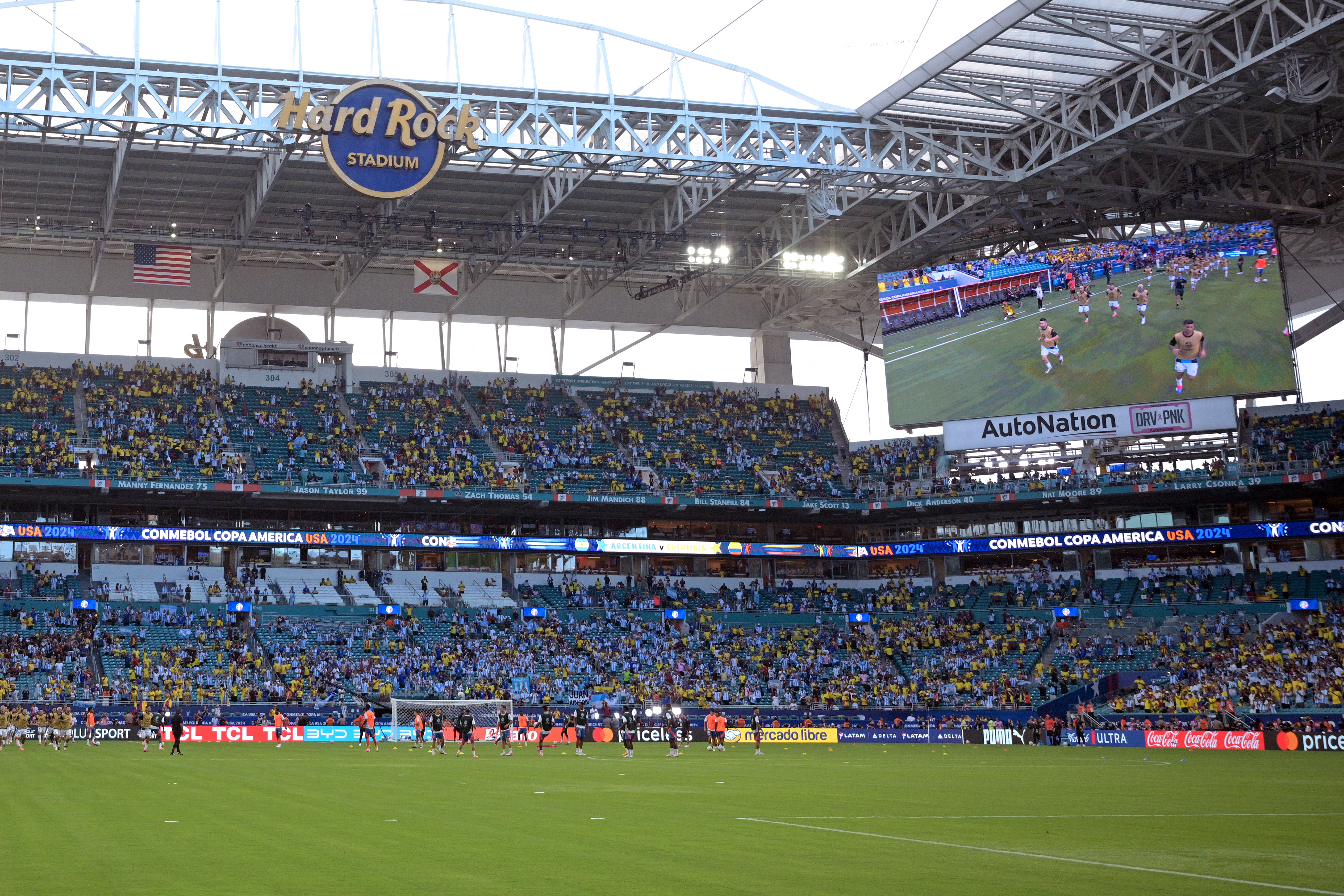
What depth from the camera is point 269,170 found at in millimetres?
51219

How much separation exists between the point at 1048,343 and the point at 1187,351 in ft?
20.1

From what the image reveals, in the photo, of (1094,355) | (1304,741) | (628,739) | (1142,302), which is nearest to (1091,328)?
(1094,355)

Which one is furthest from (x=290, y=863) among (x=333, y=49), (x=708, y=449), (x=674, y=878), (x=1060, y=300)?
(x=708, y=449)

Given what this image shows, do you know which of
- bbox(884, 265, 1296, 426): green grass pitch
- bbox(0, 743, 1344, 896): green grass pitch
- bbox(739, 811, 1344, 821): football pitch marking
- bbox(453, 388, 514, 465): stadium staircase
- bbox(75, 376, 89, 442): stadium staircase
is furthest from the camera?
bbox(453, 388, 514, 465): stadium staircase

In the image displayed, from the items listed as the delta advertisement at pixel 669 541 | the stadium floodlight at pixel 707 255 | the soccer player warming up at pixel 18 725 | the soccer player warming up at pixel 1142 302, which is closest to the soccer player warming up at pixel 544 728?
the soccer player warming up at pixel 18 725

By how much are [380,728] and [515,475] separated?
1792 cm

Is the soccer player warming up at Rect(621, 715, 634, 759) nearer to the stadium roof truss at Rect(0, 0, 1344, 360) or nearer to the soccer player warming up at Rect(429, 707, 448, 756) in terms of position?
the soccer player warming up at Rect(429, 707, 448, 756)

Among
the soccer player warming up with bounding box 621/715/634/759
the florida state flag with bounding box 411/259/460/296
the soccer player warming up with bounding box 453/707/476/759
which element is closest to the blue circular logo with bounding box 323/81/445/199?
the soccer player warming up with bounding box 453/707/476/759

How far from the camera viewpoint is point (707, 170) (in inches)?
1956

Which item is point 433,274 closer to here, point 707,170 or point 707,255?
point 707,255

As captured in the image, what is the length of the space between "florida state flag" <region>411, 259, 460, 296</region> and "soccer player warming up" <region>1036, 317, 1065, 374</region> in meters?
27.2

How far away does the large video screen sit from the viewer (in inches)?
2317

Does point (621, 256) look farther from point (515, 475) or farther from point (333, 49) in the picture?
point (333, 49)

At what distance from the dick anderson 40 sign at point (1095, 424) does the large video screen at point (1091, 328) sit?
1.01 ft
